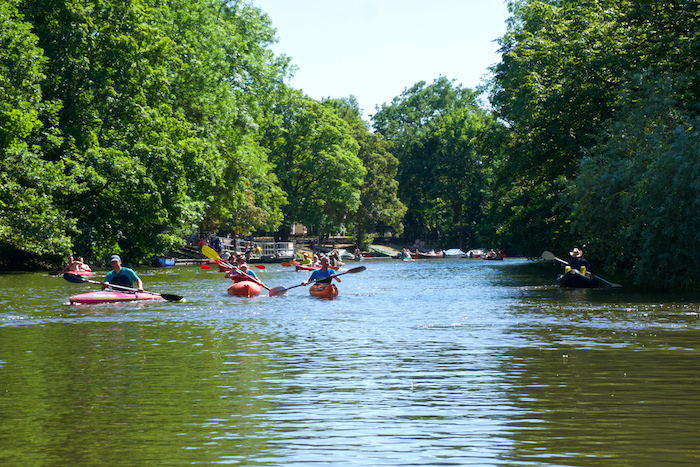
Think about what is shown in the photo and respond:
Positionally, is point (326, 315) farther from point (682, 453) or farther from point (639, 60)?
point (639, 60)

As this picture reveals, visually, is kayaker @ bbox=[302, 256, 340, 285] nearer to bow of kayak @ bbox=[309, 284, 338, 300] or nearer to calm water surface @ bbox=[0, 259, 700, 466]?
bow of kayak @ bbox=[309, 284, 338, 300]

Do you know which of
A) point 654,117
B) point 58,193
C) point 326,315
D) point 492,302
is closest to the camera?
point 326,315

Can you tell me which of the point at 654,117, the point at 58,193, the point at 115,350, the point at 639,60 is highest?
the point at 639,60

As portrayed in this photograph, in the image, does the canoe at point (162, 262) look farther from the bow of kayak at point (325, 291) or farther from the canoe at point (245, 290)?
the bow of kayak at point (325, 291)

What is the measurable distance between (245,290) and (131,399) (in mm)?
18393

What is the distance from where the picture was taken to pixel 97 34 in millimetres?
39219

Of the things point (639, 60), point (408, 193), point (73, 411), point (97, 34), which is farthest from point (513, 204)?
point (408, 193)

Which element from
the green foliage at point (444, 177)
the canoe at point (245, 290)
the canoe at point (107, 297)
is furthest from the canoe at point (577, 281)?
the green foliage at point (444, 177)

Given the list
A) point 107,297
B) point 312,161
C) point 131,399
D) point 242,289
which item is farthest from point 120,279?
point 312,161

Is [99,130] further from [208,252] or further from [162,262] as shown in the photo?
[162,262]

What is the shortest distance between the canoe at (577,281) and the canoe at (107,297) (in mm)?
15288

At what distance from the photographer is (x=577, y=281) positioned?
101 feet

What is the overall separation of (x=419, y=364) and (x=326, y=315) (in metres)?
9.35

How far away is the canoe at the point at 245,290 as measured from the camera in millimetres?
28141
